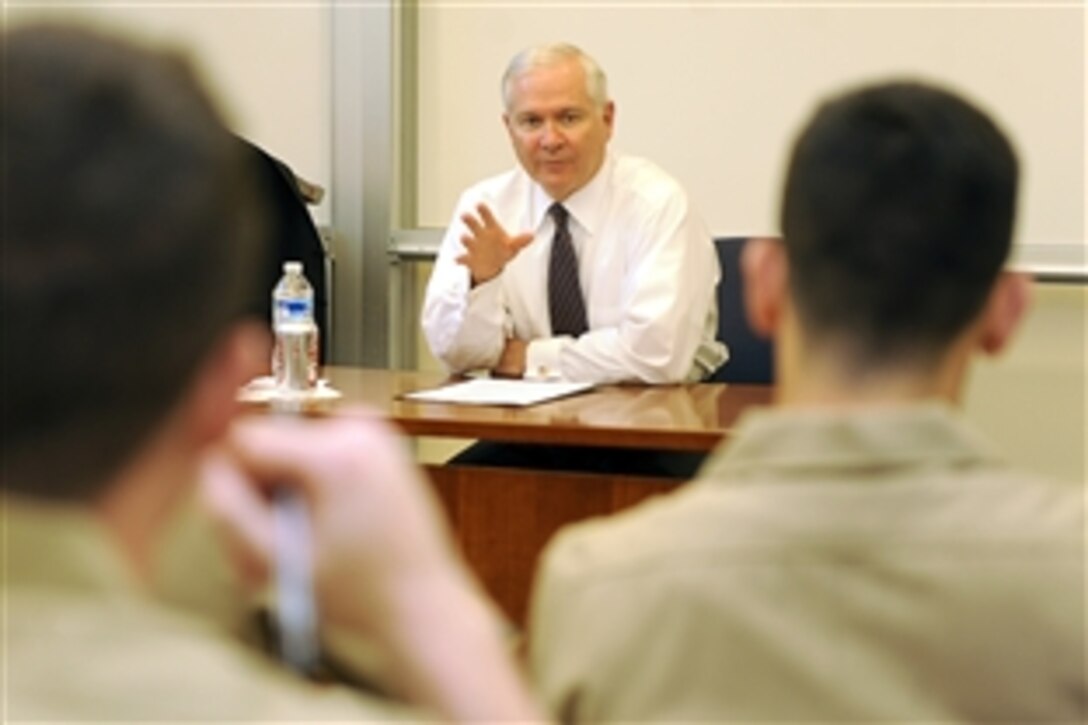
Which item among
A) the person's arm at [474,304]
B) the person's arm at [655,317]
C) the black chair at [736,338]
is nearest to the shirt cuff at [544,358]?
the person's arm at [655,317]

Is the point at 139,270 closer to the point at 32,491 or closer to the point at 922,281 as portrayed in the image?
the point at 32,491

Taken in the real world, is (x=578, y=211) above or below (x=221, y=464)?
above

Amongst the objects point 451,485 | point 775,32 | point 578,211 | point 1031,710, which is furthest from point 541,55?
point 1031,710

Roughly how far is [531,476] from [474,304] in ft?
2.36

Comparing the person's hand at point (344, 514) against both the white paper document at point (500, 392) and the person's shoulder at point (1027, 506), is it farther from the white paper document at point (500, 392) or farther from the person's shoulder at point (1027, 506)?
the white paper document at point (500, 392)

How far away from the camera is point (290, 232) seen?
13.3ft

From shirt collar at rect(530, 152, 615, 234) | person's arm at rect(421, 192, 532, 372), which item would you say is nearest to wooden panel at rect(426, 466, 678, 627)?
person's arm at rect(421, 192, 532, 372)

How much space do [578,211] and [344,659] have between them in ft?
8.65

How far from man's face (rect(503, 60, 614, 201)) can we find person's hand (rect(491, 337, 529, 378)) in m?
0.45

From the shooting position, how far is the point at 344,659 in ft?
2.49

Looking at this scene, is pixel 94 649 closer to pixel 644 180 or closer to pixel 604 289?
pixel 604 289

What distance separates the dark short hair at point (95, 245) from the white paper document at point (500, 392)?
1.89m

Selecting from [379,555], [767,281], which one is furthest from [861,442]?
[379,555]

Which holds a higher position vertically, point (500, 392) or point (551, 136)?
point (551, 136)
